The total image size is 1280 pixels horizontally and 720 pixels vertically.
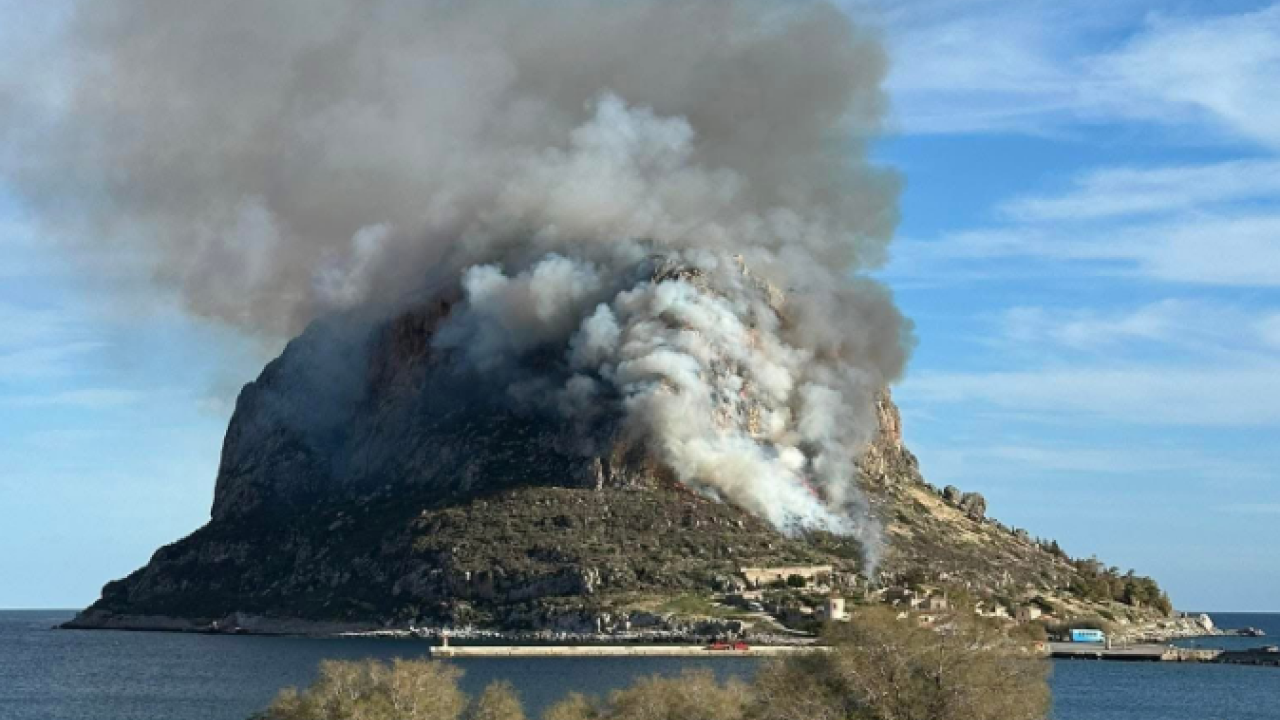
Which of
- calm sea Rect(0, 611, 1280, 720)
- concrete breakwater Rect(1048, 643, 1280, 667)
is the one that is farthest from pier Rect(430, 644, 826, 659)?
concrete breakwater Rect(1048, 643, 1280, 667)

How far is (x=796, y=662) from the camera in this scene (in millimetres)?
71250

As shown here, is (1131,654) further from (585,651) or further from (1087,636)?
(585,651)

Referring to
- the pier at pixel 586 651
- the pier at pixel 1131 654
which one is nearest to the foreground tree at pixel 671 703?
the pier at pixel 586 651

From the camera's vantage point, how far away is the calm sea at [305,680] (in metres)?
116

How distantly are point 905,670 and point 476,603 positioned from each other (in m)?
119

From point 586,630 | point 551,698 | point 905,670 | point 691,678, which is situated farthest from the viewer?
A: point 586,630

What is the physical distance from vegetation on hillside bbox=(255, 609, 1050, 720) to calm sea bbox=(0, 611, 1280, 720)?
34.0 metres

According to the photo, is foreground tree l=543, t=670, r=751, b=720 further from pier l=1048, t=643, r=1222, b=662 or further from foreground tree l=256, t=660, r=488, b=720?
pier l=1048, t=643, r=1222, b=662

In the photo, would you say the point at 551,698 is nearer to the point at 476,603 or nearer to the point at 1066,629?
the point at 476,603

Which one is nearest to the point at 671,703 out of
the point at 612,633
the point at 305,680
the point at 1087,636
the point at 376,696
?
the point at 376,696

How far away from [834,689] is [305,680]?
63212 millimetres

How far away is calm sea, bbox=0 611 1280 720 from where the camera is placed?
116m

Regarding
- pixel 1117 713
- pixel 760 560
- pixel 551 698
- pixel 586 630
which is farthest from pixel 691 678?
pixel 760 560

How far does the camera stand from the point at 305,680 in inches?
4906
